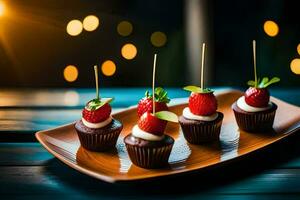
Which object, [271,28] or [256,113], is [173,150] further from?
[271,28]

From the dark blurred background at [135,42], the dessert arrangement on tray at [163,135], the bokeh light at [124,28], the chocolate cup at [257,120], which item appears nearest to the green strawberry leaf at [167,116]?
the dessert arrangement on tray at [163,135]

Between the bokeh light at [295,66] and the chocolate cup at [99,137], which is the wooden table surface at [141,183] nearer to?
the chocolate cup at [99,137]

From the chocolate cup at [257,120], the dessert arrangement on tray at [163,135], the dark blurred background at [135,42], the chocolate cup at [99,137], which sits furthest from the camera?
the dark blurred background at [135,42]

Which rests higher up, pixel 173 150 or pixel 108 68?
pixel 108 68

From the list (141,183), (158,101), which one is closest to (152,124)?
(141,183)

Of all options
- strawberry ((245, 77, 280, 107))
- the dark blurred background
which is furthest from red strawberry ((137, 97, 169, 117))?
the dark blurred background

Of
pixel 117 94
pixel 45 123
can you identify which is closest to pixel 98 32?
pixel 117 94
